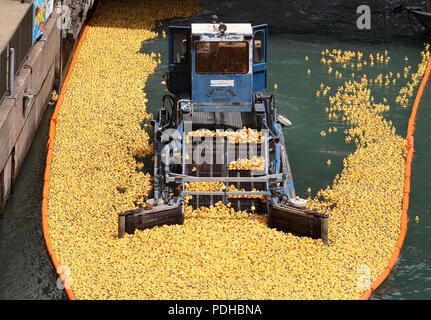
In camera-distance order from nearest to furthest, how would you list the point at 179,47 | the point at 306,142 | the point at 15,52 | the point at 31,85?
the point at 179,47 → the point at 15,52 → the point at 31,85 → the point at 306,142

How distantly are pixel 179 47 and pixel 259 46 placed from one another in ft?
7.84

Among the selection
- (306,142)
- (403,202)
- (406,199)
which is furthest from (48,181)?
(406,199)

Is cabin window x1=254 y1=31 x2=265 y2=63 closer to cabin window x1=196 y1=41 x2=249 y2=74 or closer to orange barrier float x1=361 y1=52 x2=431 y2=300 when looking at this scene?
cabin window x1=196 y1=41 x2=249 y2=74

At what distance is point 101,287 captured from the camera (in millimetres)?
16359

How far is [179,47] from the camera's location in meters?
22.2

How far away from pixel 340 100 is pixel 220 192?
35.3ft

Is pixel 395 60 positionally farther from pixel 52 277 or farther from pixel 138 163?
pixel 52 277

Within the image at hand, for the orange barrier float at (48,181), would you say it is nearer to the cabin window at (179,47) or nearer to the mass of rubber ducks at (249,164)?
the cabin window at (179,47)

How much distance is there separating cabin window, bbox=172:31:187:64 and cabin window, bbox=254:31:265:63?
2.02m

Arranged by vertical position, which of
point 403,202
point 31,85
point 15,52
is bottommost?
point 403,202

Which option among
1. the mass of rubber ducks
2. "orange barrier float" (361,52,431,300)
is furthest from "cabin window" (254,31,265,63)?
"orange barrier float" (361,52,431,300)

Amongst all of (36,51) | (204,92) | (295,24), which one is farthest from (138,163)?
(295,24)

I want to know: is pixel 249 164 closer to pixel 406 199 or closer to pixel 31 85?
pixel 406 199

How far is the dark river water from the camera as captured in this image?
703 inches
